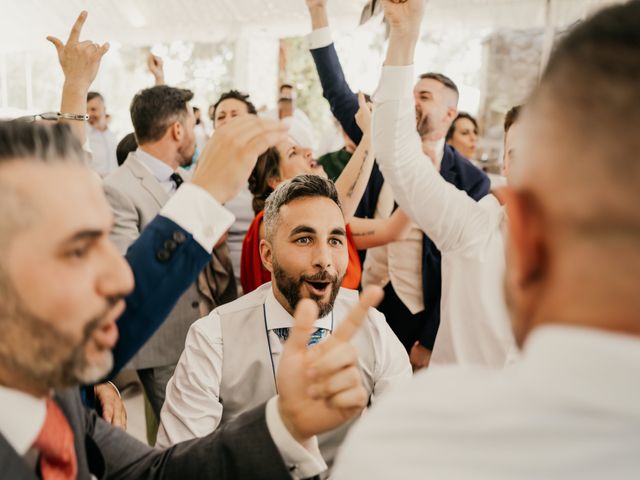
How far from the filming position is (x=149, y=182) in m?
2.43

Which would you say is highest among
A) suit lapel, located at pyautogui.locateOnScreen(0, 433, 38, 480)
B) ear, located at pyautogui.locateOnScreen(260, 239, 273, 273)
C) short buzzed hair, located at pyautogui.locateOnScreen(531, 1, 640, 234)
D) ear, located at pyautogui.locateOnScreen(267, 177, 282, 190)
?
short buzzed hair, located at pyautogui.locateOnScreen(531, 1, 640, 234)

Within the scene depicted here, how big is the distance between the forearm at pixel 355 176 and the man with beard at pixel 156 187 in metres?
0.71

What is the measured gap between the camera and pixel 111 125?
7.95 m

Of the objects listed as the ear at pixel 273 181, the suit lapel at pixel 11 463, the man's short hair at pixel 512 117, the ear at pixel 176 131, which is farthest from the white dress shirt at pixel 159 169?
the suit lapel at pixel 11 463

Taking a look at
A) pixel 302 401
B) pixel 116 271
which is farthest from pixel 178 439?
pixel 116 271

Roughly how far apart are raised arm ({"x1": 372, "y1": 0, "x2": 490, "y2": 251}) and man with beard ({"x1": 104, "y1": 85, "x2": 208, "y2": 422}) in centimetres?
110

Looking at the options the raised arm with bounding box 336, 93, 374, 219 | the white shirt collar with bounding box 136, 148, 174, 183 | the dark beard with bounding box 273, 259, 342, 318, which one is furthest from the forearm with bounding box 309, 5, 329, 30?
the dark beard with bounding box 273, 259, 342, 318

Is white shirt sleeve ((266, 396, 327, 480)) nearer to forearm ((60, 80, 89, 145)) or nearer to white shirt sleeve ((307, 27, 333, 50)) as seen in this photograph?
forearm ((60, 80, 89, 145))

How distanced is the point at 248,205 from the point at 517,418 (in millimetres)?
2612

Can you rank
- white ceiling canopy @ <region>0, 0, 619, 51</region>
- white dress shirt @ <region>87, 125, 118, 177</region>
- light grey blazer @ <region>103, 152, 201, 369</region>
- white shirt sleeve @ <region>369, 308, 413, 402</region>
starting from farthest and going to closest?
white dress shirt @ <region>87, 125, 118, 177</region>, white ceiling canopy @ <region>0, 0, 619, 51</region>, light grey blazer @ <region>103, 152, 201, 369</region>, white shirt sleeve @ <region>369, 308, 413, 402</region>

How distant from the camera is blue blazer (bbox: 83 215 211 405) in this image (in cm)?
94

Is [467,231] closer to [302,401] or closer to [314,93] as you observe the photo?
[302,401]

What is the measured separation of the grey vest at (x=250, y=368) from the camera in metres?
1.59

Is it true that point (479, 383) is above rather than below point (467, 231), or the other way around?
above
